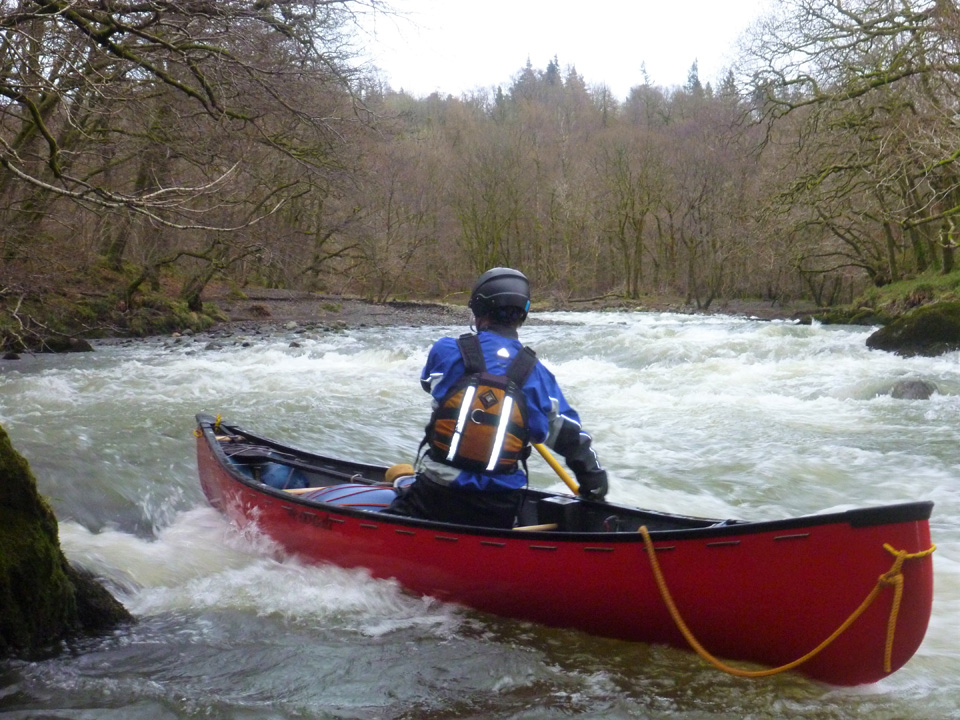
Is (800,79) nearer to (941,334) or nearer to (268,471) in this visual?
(941,334)

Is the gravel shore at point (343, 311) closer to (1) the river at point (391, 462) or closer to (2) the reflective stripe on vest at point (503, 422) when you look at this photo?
(1) the river at point (391, 462)

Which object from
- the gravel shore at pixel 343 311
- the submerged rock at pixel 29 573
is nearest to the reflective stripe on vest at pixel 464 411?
the submerged rock at pixel 29 573

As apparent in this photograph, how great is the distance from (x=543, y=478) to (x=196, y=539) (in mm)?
2831

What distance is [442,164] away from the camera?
33031 millimetres

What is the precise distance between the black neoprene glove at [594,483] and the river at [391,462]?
654mm

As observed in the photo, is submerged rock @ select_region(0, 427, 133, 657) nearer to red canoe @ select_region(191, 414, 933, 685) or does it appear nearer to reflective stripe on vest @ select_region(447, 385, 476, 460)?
red canoe @ select_region(191, 414, 933, 685)

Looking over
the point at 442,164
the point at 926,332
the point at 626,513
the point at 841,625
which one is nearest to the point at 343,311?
the point at 442,164

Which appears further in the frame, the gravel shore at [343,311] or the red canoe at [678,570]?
the gravel shore at [343,311]

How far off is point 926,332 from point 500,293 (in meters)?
11.2

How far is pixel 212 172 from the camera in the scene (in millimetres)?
8883

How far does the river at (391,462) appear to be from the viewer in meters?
3.20

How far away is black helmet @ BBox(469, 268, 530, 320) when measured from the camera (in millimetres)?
3584

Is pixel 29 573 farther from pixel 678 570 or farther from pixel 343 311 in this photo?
pixel 343 311

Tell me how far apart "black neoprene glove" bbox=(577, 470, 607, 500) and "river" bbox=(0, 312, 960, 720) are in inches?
25.8
